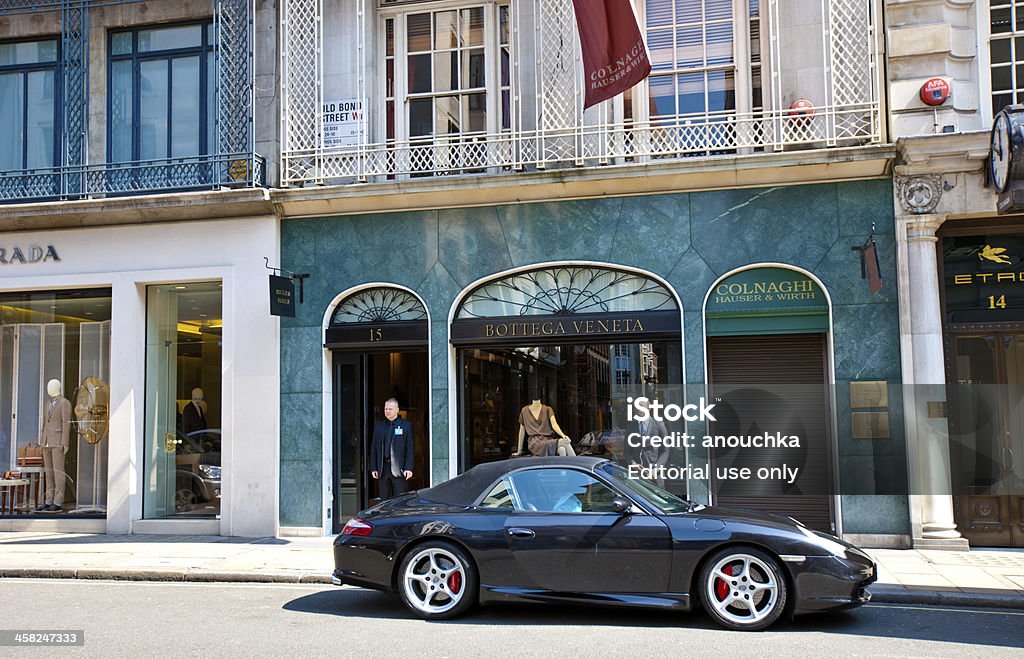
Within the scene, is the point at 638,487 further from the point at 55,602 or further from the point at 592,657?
the point at 55,602

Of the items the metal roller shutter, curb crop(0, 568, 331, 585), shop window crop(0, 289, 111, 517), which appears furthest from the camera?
shop window crop(0, 289, 111, 517)

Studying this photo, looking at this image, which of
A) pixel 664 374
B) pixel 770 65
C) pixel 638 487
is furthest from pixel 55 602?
pixel 770 65

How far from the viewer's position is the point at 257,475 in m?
14.0

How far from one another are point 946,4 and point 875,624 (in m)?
8.64

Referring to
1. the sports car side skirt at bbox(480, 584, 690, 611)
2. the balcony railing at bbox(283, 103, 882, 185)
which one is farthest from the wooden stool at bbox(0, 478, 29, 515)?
the sports car side skirt at bbox(480, 584, 690, 611)

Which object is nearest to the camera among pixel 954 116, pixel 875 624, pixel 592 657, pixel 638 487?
pixel 592 657

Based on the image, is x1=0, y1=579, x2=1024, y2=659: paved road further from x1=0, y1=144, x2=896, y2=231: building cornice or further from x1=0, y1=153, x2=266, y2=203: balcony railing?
x1=0, y1=153, x2=266, y2=203: balcony railing

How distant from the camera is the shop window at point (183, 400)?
577 inches

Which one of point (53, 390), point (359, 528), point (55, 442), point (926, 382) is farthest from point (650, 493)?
point (53, 390)

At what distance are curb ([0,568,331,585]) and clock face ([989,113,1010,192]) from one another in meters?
8.75

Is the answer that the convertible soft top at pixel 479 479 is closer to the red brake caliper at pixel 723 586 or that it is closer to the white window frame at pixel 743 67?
the red brake caliper at pixel 723 586

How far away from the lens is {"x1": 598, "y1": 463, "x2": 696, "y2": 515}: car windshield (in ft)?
26.4

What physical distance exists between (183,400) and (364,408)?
315 cm

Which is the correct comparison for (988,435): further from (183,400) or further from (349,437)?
(183,400)
